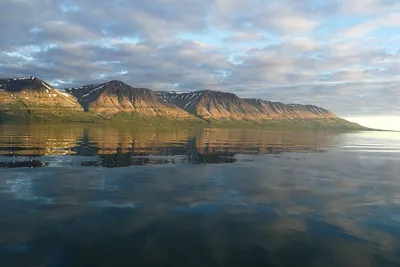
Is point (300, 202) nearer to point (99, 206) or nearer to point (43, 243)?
point (99, 206)

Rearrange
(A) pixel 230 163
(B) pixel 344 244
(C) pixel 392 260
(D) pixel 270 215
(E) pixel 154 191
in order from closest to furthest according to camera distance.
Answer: (C) pixel 392 260, (B) pixel 344 244, (D) pixel 270 215, (E) pixel 154 191, (A) pixel 230 163

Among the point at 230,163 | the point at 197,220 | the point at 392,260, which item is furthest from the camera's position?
the point at 230,163

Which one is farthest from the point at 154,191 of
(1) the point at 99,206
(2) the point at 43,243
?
(2) the point at 43,243

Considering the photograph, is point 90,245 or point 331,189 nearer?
point 90,245

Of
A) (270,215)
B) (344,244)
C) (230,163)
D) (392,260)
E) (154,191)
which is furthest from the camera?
(230,163)

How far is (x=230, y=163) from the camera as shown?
47.6 metres

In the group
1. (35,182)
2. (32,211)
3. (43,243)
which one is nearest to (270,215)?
(43,243)

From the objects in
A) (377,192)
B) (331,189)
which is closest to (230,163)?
(331,189)

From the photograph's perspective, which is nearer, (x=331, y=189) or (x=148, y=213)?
(x=148, y=213)

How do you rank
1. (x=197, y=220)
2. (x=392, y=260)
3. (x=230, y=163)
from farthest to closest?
(x=230, y=163) < (x=197, y=220) < (x=392, y=260)

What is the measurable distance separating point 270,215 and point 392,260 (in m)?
8.20

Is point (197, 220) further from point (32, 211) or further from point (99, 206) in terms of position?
point (32, 211)

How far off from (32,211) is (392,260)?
72.3 feet

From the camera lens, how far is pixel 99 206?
23531 millimetres
